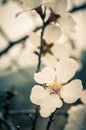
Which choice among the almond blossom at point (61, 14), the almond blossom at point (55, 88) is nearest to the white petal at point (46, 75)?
the almond blossom at point (55, 88)

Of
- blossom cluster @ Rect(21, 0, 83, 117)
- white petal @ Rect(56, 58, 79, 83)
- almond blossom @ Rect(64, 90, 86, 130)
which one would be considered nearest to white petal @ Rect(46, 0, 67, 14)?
blossom cluster @ Rect(21, 0, 83, 117)

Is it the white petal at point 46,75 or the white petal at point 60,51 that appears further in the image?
the white petal at point 60,51

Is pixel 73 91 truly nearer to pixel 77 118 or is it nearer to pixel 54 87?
pixel 54 87

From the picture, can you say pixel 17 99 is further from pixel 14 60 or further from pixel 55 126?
pixel 14 60

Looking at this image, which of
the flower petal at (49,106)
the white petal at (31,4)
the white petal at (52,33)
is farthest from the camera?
the white petal at (52,33)

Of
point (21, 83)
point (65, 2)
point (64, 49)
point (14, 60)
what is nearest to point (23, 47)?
point (14, 60)

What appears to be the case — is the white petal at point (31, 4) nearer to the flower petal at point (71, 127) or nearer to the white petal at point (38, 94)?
the white petal at point (38, 94)

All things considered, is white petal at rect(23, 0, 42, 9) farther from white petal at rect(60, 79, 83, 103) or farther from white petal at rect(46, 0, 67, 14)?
white petal at rect(60, 79, 83, 103)
